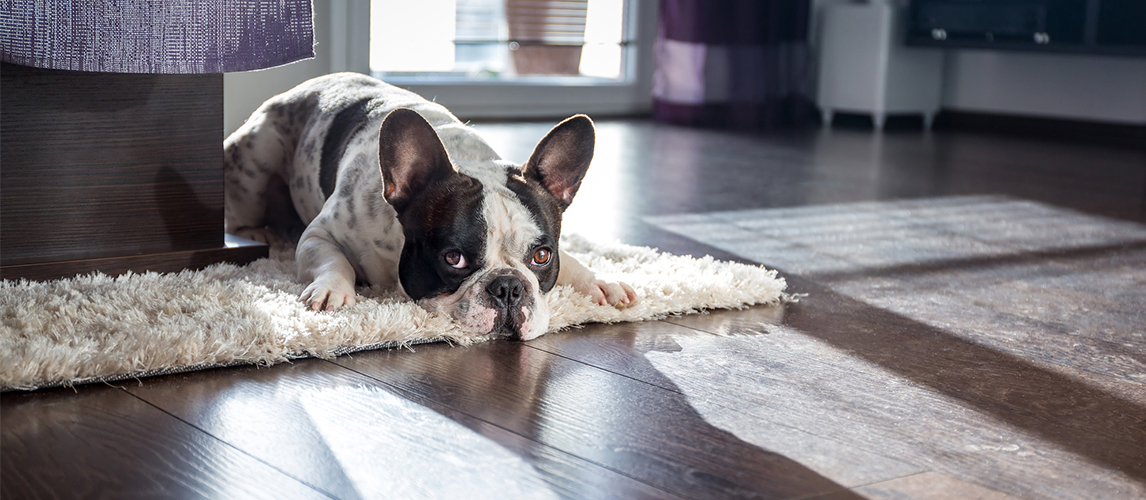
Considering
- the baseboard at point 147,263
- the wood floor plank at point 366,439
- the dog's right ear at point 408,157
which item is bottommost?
the wood floor plank at point 366,439

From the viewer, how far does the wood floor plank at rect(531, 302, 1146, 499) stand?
3.70 ft

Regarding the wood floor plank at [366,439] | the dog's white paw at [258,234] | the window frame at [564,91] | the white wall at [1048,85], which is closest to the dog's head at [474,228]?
the wood floor plank at [366,439]

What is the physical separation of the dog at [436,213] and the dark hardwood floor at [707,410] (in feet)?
0.29

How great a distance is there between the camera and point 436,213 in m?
1.56

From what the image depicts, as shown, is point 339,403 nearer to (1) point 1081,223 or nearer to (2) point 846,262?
(2) point 846,262

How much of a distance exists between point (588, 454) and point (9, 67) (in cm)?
108

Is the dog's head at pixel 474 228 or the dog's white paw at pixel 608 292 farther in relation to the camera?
the dog's white paw at pixel 608 292

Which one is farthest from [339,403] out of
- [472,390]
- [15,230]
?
[15,230]

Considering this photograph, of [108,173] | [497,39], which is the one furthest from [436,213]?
[497,39]

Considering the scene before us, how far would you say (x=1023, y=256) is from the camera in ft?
7.88

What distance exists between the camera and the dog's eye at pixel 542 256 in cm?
157

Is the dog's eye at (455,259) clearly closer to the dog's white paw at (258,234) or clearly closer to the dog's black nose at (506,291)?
the dog's black nose at (506,291)

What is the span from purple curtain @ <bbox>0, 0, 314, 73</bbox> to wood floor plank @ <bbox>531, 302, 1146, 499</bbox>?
62 cm

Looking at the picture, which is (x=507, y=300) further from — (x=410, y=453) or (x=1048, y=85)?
(x=1048, y=85)
